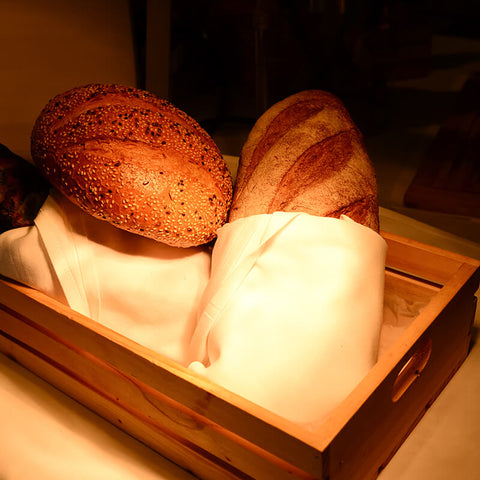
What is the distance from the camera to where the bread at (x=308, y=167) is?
3.00ft

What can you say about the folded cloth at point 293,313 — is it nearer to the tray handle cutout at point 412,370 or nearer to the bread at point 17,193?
the tray handle cutout at point 412,370

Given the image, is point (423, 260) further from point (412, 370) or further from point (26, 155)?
point (26, 155)

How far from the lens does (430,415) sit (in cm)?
89

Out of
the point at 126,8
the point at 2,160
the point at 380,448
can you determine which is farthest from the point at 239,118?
the point at 380,448

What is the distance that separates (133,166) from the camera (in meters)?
0.91

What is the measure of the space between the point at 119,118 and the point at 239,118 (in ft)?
1.73

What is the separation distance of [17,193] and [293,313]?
23.9 inches

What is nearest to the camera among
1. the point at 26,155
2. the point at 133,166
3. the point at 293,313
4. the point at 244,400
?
the point at 244,400

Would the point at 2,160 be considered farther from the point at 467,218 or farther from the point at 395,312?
the point at 467,218

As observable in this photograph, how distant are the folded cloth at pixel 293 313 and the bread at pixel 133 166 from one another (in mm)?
116

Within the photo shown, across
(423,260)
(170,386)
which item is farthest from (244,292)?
(423,260)

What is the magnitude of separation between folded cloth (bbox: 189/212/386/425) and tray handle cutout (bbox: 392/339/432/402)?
0.05 metres

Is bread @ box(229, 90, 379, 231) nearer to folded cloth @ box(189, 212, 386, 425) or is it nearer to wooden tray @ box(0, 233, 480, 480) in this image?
folded cloth @ box(189, 212, 386, 425)

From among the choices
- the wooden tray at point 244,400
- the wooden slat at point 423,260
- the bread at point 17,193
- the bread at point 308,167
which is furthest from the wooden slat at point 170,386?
the wooden slat at point 423,260
